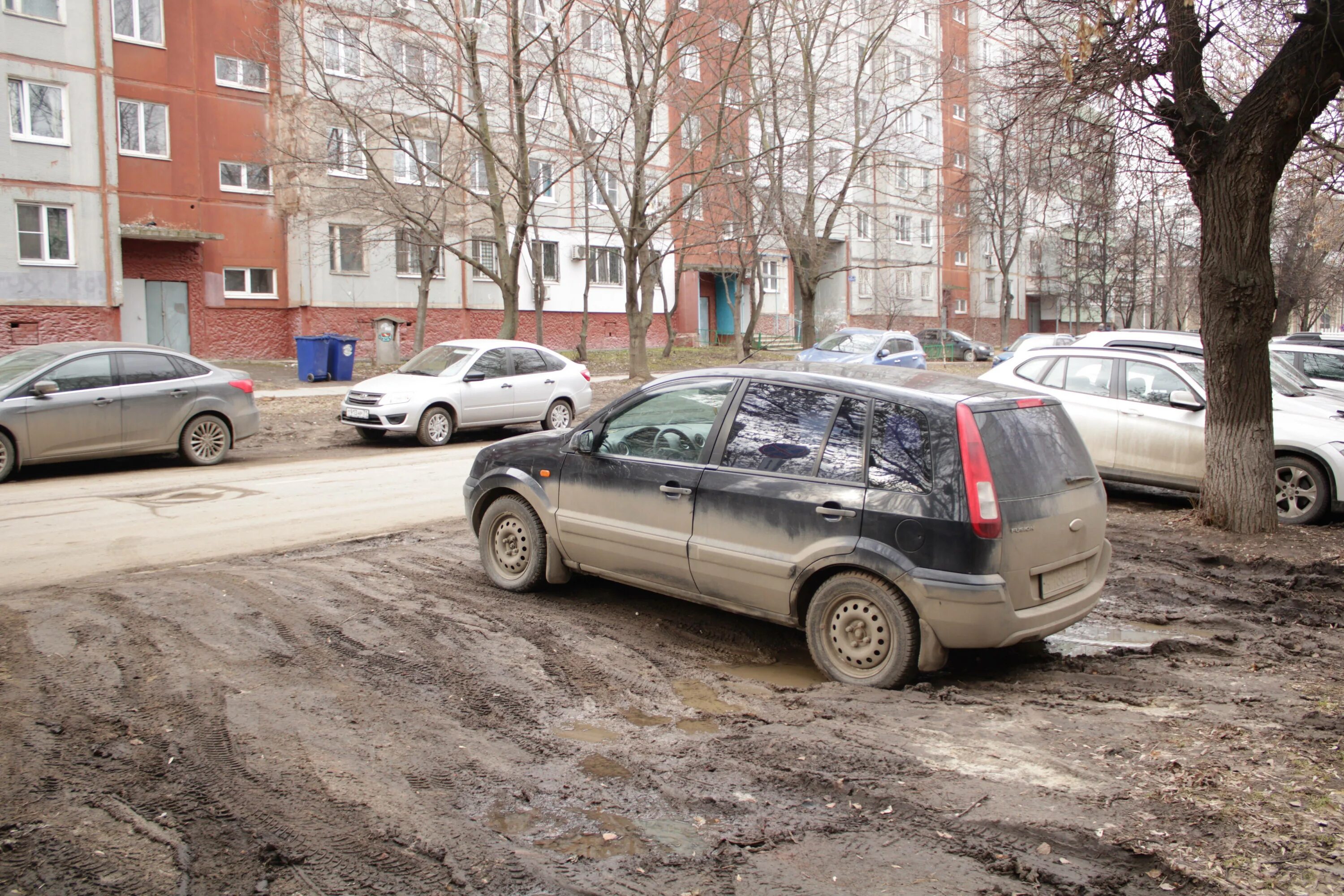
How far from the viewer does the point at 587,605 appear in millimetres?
6434

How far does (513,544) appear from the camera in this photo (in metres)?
6.73

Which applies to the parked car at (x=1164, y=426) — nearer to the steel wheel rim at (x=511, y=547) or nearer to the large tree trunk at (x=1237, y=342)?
the large tree trunk at (x=1237, y=342)

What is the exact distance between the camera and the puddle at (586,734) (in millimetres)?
4383

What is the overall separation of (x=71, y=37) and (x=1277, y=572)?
103ft

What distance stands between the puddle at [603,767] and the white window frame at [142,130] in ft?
100

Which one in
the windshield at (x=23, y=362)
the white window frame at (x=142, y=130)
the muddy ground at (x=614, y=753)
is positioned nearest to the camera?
the muddy ground at (x=614, y=753)

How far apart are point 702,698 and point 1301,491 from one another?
24.9ft

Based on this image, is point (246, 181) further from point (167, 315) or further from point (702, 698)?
point (702, 698)

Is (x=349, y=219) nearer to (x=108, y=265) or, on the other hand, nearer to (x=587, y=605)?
(x=108, y=265)

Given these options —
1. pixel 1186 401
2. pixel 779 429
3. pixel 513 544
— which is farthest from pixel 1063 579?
pixel 1186 401

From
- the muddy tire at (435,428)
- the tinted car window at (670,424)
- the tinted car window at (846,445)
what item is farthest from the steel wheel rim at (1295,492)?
the muddy tire at (435,428)

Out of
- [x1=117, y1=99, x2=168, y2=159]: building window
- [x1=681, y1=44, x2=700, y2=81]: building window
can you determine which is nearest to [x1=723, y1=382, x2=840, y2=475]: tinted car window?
[x1=681, y1=44, x2=700, y2=81]: building window

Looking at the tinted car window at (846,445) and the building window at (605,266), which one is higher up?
the building window at (605,266)

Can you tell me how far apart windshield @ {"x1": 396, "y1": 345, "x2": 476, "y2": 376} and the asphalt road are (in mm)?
2616
